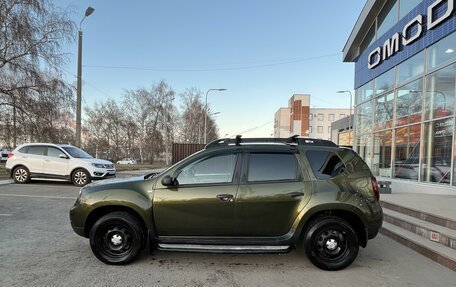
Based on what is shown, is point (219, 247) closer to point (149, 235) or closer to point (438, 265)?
point (149, 235)

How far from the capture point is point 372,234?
4828mm

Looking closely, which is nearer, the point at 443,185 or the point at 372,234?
the point at 372,234

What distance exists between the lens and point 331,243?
471 centimetres

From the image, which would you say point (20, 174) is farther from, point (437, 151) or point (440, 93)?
point (440, 93)

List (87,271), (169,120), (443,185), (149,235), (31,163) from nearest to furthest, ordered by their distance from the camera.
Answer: (87,271) < (149,235) < (443,185) < (31,163) < (169,120)

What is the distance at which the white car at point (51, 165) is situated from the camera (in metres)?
13.6

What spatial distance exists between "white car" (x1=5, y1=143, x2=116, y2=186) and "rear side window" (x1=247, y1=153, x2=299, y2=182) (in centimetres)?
1047

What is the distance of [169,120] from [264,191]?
55.3 m

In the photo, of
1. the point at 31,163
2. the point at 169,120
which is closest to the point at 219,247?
the point at 31,163

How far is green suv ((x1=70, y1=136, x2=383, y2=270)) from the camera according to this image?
15.4 feet

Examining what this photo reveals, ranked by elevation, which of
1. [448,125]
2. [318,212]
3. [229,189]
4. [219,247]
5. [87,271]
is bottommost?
[87,271]

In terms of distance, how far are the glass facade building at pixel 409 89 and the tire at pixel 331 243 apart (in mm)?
7407

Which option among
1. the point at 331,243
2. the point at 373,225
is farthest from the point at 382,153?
the point at 331,243

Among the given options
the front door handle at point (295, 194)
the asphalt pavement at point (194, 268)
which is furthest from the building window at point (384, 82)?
the front door handle at point (295, 194)
